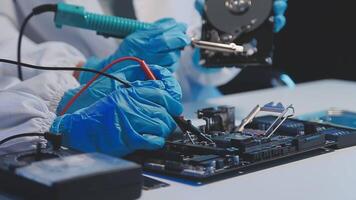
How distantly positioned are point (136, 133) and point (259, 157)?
0.19m

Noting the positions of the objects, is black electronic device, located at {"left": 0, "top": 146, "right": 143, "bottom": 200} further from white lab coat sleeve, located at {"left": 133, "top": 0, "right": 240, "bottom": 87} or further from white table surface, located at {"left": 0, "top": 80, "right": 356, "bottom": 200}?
white lab coat sleeve, located at {"left": 133, "top": 0, "right": 240, "bottom": 87}

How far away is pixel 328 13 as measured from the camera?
6.89 ft

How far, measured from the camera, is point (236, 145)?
0.88 metres

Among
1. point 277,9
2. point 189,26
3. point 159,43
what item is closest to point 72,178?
point 159,43

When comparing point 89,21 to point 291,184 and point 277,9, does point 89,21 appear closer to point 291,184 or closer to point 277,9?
point 277,9

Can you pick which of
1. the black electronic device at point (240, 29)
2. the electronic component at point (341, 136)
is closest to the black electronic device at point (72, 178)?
the electronic component at point (341, 136)

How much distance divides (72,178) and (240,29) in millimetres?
698

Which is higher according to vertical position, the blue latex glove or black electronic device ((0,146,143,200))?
the blue latex glove

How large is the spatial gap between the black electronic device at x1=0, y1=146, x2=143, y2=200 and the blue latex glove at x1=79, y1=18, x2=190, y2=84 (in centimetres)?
50

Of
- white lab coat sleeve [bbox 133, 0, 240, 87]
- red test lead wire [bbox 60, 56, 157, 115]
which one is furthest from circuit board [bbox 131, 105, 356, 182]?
white lab coat sleeve [bbox 133, 0, 240, 87]

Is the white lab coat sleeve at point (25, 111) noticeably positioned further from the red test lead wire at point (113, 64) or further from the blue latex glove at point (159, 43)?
the blue latex glove at point (159, 43)

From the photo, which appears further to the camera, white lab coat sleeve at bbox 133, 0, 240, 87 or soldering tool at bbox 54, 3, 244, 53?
white lab coat sleeve at bbox 133, 0, 240, 87

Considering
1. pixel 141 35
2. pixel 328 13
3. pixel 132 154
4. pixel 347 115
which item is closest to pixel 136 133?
pixel 132 154

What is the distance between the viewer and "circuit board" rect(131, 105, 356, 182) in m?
0.85
